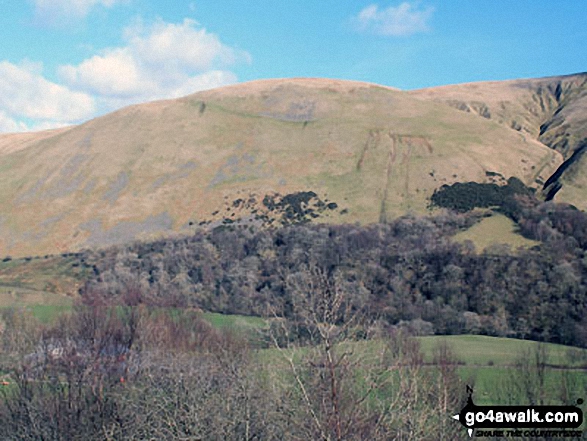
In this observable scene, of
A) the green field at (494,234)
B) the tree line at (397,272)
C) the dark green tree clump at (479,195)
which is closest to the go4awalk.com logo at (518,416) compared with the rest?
the tree line at (397,272)

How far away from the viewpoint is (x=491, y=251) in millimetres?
101750

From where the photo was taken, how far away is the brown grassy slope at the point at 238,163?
143 metres

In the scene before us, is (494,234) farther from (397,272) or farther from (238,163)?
(238,163)

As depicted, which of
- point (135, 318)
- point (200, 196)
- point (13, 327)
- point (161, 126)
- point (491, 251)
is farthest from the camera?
point (161, 126)

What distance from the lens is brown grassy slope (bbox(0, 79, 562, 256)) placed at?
14338cm

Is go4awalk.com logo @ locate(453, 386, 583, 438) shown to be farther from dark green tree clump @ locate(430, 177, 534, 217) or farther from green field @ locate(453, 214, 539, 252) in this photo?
dark green tree clump @ locate(430, 177, 534, 217)

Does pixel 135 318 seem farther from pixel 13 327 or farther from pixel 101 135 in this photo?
pixel 101 135

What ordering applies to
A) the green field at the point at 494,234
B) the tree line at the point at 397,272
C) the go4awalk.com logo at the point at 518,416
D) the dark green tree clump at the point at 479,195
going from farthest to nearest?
the dark green tree clump at the point at 479,195 < the green field at the point at 494,234 < the tree line at the point at 397,272 < the go4awalk.com logo at the point at 518,416

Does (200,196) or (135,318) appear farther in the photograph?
(200,196)

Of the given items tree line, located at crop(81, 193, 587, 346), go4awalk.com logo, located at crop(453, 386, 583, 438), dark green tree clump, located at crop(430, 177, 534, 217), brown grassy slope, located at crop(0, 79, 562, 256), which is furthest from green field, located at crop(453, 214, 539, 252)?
go4awalk.com logo, located at crop(453, 386, 583, 438)

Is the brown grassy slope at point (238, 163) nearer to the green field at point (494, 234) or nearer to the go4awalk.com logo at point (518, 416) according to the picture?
the green field at point (494, 234)

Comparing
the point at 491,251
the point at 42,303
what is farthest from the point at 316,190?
the point at 42,303

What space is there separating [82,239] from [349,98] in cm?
9581

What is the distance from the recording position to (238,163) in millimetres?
163500
